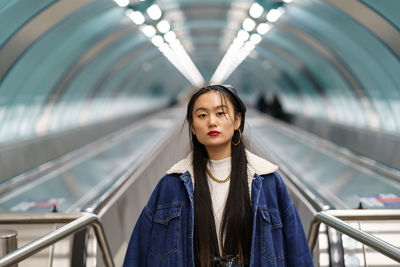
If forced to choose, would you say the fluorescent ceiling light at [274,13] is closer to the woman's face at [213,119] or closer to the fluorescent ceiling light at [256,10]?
the fluorescent ceiling light at [256,10]

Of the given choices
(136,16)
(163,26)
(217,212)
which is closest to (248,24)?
(163,26)

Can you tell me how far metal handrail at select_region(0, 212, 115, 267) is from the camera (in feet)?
10.4

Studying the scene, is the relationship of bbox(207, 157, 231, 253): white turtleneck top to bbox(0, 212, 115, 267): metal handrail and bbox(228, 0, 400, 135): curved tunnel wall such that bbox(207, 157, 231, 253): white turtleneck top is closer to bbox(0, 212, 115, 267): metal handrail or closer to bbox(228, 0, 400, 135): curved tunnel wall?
bbox(0, 212, 115, 267): metal handrail

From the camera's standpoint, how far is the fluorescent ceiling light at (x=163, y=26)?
11.5 metres

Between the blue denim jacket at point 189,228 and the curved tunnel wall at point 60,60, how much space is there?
6497mm

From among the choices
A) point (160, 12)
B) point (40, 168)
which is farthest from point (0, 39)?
point (40, 168)

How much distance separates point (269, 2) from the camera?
393 inches

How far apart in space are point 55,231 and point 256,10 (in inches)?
317

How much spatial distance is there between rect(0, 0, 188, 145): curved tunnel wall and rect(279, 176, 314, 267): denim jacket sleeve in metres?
6.89

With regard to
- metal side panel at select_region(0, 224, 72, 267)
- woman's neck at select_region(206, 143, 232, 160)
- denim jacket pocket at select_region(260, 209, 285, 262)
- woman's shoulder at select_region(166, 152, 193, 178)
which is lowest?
metal side panel at select_region(0, 224, 72, 267)

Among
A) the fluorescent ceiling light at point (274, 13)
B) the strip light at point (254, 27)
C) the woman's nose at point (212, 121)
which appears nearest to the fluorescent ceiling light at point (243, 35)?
the strip light at point (254, 27)

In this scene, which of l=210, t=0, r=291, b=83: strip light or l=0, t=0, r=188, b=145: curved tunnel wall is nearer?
l=0, t=0, r=188, b=145: curved tunnel wall

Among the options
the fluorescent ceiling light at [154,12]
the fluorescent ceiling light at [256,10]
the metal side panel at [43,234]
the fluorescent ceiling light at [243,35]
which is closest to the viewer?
the metal side panel at [43,234]

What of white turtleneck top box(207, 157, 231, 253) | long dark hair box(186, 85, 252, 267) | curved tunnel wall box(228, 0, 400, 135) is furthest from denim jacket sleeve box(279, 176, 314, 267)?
curved tunnel wall box(228, 0, 400, 135)
